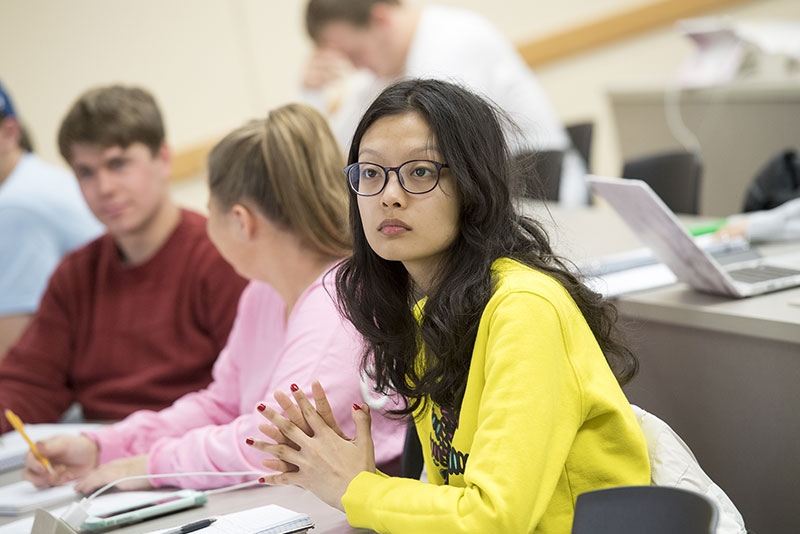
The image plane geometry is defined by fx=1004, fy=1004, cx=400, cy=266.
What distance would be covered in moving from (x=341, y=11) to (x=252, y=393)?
201 centimetres

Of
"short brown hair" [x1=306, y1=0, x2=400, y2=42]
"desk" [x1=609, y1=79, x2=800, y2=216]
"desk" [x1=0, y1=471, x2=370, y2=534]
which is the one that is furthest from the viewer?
"desk" [x1=609, y1=79, x2=800, y2=216]

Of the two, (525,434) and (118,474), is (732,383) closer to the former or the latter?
(525,434)

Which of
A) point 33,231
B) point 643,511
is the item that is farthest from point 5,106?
point 643,511

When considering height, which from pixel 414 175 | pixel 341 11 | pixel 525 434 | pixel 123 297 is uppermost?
pixel 341 11

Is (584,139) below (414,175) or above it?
below

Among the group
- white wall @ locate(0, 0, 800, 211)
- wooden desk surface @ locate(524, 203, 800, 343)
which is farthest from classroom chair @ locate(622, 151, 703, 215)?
white wall @ locate(0, 0, 800, 211)

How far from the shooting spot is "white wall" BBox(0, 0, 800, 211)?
4.11m

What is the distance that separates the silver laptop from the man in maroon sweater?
2.80 ft

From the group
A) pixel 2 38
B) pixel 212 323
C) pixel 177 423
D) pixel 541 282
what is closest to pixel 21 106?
pixel 2 38

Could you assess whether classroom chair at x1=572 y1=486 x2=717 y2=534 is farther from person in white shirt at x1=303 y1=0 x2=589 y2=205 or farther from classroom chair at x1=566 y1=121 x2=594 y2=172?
classroom chair at x1=566 y1=121 x2=594 y2=172

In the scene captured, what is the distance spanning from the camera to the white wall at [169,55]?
4109mm

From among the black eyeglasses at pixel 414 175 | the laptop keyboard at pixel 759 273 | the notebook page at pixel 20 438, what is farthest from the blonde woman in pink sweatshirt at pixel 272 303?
the laptop keyboard at pixel 759 273

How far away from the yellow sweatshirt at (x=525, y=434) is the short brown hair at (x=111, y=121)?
50.7 inches

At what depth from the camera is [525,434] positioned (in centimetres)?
109
